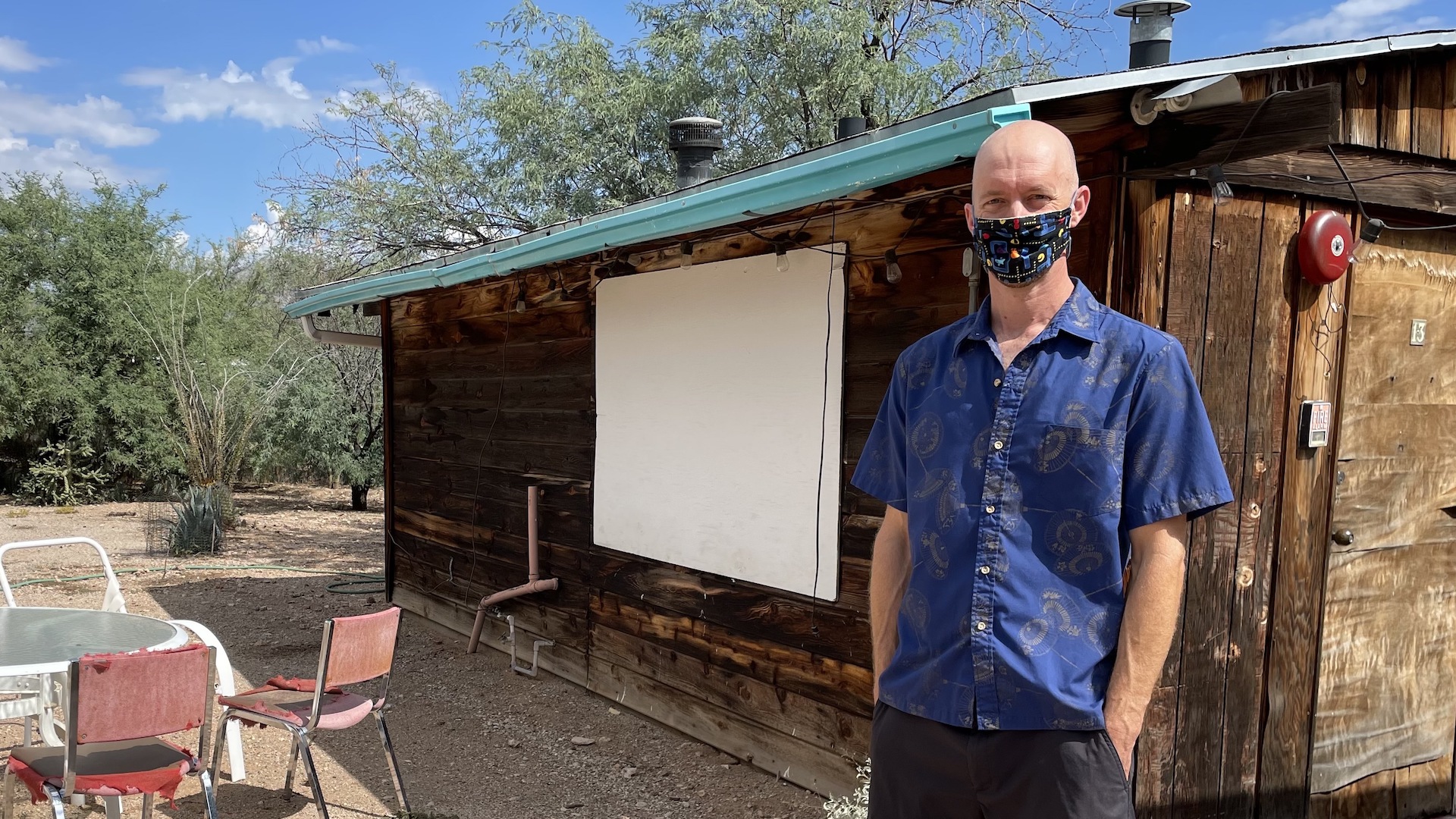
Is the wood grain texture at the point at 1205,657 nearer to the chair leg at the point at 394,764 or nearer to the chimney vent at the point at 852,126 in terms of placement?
the chair leg at the point at 394,764

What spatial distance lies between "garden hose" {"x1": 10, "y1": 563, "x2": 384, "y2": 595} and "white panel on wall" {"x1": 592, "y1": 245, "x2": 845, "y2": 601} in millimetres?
4666

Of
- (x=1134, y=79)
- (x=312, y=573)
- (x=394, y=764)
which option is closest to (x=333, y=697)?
(x=394, y=764)

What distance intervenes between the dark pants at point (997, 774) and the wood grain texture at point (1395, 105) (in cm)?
300

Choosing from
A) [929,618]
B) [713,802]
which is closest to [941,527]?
[929,618]

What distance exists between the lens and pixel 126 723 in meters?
3.03

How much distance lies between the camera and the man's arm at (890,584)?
2.01 metres

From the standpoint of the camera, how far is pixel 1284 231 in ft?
11.2

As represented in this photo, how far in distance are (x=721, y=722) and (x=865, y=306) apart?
84.6 inches

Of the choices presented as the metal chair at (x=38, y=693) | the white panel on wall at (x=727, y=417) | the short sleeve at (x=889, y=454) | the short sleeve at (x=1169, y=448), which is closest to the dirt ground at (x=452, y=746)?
the metal chair at (x=38, y=693)

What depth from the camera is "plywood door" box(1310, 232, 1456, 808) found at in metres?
3.56

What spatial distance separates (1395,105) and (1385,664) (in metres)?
2.01

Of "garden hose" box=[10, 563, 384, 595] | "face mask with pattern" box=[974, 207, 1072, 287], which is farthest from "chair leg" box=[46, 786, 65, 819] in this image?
"garden hose" box=[10, 563, 384, 595]

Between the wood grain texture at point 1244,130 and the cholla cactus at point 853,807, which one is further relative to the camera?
the cholla cactus at point 853,807

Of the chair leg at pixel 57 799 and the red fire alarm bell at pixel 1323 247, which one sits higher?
the red fire alarm bell at pixel 1323 247
